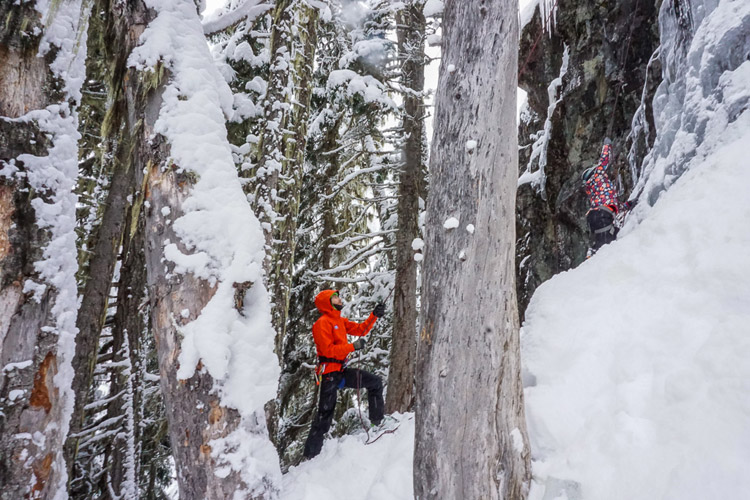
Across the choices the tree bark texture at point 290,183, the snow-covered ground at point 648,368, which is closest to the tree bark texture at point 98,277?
the tree bark texture at point 290,183

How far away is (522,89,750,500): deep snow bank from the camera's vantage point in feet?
6.81

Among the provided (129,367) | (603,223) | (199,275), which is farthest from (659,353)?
(129,367)

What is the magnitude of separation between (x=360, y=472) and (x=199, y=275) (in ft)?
8.39

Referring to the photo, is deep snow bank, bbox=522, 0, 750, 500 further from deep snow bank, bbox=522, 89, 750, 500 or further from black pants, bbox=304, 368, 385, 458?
black pants, bbox=304, 368, 385, 458

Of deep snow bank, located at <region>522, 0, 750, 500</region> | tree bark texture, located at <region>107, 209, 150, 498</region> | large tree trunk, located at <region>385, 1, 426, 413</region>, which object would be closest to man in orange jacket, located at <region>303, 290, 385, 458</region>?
large tree trunk, located at <region>385, 1, 426, 413</region>

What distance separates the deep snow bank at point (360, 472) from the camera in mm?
3297

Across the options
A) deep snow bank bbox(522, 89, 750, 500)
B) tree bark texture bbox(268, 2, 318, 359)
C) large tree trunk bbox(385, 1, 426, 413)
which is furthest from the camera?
large tree trunk bbox(385, 1, 426, 413)

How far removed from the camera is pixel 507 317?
2.41 meters

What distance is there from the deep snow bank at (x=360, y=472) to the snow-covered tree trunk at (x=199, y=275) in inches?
56.1

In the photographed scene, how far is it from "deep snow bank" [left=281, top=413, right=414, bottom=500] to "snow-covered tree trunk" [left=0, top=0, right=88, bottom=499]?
6.36 ft

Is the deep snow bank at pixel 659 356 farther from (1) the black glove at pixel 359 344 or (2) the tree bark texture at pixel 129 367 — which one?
(2) the tree bark texture at pixel 129 367

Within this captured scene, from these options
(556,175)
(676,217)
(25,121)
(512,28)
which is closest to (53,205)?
(25,121)

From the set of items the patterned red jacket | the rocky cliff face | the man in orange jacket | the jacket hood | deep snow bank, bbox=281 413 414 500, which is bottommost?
deep snow bank, bbox=281 413 414 500

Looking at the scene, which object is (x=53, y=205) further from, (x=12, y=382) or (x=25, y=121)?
(x=12, y=382)
